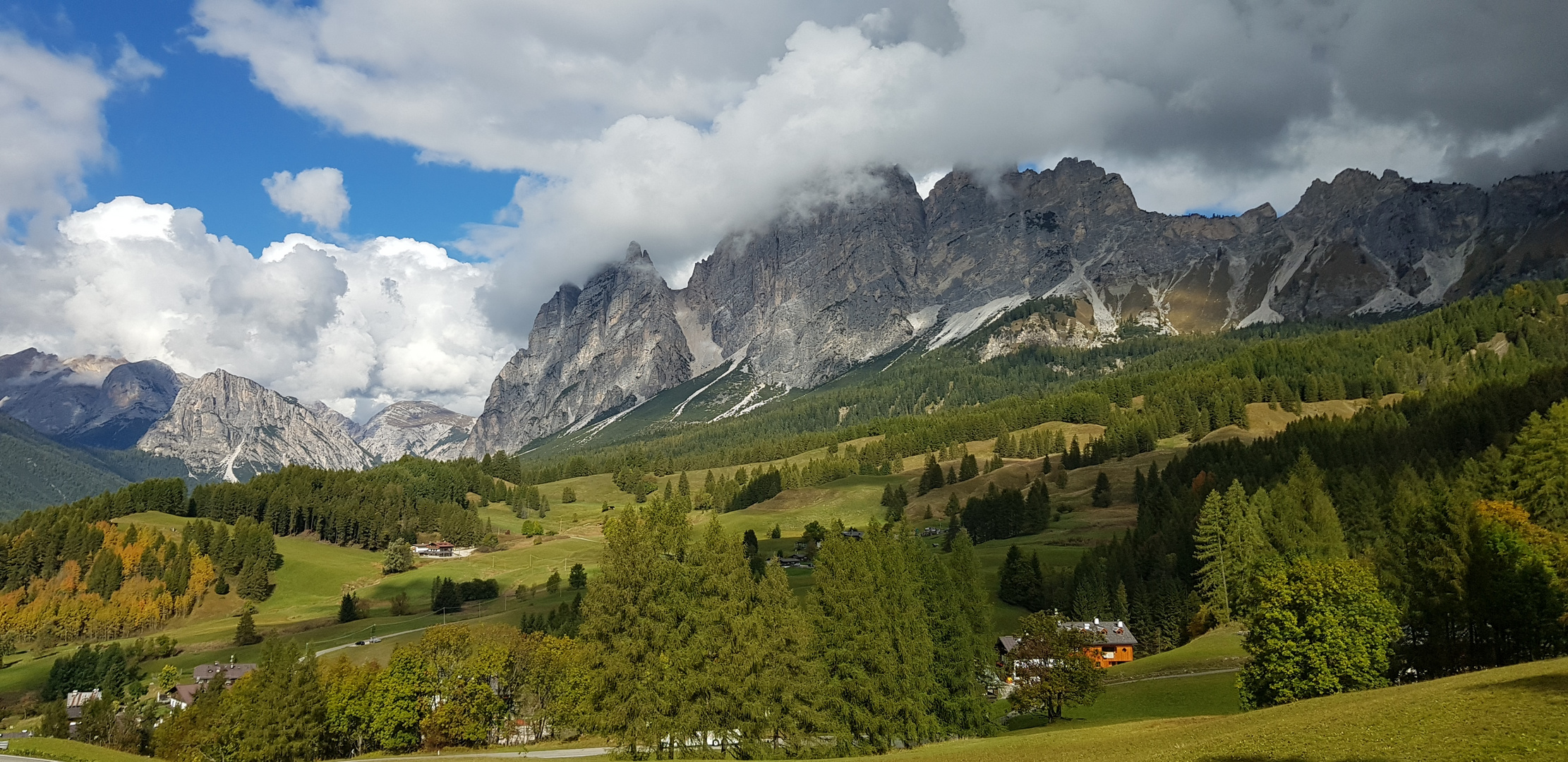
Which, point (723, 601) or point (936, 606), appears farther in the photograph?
point (936, 606)

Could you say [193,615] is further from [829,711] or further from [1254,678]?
[1254,678]

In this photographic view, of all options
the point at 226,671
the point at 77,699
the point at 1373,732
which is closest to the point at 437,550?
the point at 226,671

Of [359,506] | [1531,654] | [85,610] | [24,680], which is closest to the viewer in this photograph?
[1531,654]

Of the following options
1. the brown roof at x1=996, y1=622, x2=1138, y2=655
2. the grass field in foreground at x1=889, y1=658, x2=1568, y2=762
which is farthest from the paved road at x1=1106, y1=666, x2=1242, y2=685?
the grass field in foreground at x1=889, y1=658, x2=1568, y2=762

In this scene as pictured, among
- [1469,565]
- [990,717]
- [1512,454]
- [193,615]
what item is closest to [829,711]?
[990,717]

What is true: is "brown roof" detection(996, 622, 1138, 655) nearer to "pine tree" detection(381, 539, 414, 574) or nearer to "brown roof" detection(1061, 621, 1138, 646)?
"brown roof" detection(1061, 621, 1138, 646)

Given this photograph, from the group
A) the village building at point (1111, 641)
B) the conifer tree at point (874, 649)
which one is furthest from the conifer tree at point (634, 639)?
the village building at point (1111, 641)

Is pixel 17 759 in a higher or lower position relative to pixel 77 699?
higher

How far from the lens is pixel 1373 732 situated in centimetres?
2614

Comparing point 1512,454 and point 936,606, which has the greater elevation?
point 1512,454

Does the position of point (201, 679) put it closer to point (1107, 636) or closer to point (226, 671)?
point (226, 671)

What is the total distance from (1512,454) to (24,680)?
162 m

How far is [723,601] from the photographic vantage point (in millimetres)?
42875

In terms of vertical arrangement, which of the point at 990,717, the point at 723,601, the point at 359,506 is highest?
the point at 359,506
